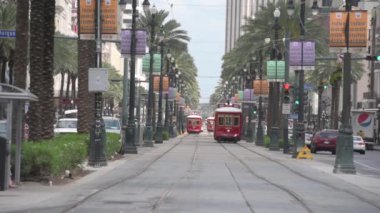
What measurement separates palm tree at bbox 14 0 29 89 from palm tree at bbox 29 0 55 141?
1407mm

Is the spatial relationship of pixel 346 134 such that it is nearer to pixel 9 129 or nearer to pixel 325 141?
pixel 9 129

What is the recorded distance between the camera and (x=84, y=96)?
32562mm


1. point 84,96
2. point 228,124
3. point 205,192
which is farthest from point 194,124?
point 205,192

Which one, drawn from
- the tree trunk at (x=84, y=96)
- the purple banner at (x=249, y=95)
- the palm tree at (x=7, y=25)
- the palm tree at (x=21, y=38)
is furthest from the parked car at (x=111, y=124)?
the purple banner at (x=249, y=95)

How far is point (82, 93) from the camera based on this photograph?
107 feet

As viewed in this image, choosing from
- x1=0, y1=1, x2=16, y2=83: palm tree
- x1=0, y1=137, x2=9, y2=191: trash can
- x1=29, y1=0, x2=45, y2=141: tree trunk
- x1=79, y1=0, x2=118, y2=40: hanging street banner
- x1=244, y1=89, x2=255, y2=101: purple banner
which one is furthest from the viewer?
x1=244, y1=89, x2=255, y2=101: purple banner

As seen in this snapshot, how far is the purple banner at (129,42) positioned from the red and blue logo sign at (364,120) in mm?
39407

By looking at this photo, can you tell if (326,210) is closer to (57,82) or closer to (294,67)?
(294,67)

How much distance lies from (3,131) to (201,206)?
688cm

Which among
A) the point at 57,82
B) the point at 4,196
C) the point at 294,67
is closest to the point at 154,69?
the point at 294,67

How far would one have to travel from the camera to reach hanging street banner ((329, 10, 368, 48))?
28688 mm

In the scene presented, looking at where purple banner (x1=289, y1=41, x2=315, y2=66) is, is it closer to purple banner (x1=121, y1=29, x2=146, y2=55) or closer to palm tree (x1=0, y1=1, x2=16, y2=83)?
purple banner (x1=121, y1=29, x2=146, y2=55)

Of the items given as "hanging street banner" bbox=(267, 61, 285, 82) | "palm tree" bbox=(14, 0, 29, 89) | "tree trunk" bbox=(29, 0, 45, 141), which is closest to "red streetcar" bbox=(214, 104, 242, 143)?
"hanging street banner" bbox=(267, 61, 285, 82)

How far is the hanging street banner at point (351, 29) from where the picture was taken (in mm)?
28688
